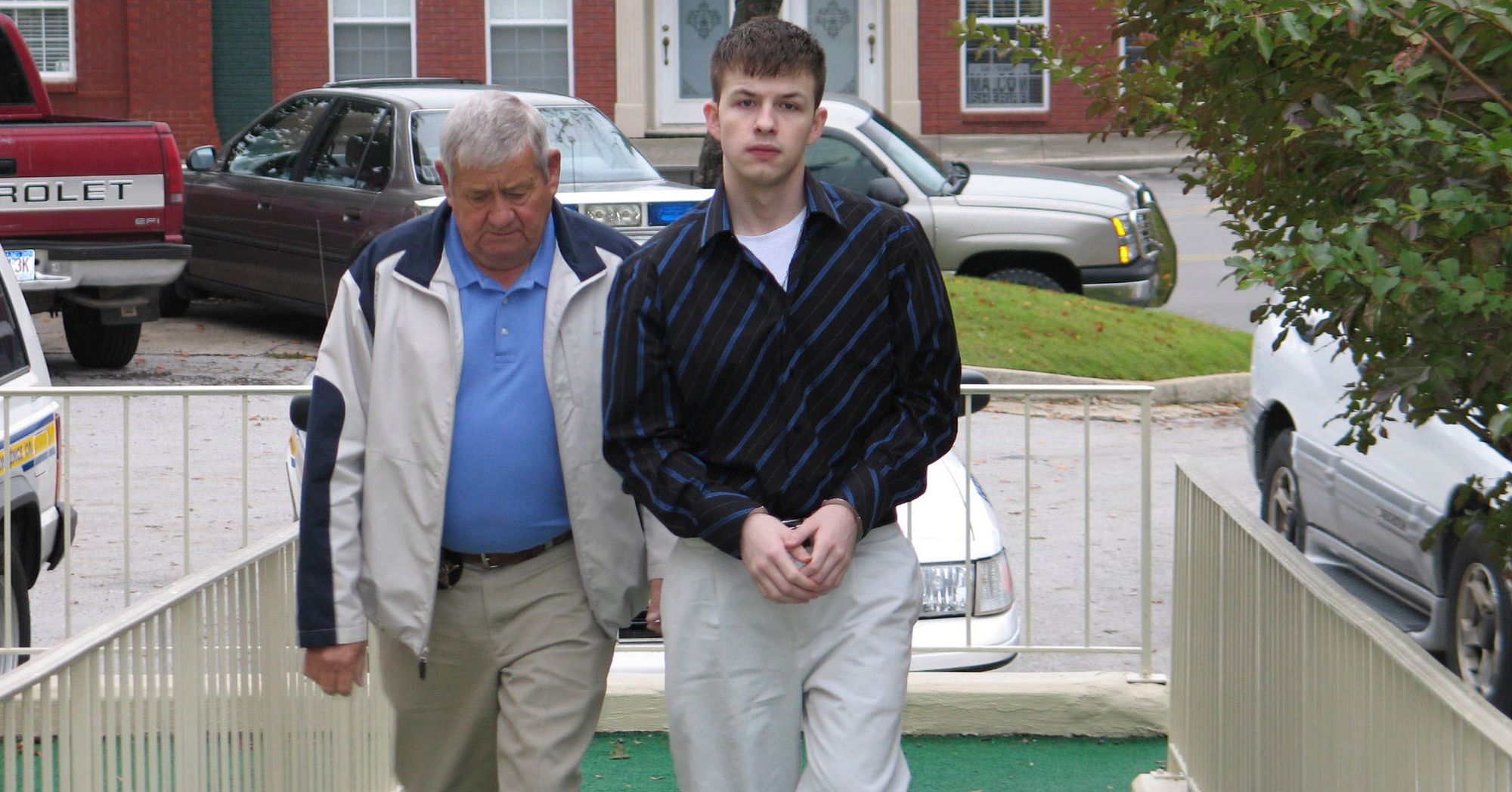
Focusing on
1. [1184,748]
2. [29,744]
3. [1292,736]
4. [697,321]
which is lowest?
[1184,748]

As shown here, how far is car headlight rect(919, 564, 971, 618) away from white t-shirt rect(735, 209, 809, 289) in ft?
7.89

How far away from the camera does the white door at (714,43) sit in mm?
26344

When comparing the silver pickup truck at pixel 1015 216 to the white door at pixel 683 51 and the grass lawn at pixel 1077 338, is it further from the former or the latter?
the white door at pixel 683 51

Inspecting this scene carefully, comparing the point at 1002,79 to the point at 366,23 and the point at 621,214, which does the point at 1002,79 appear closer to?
the point at 366,23

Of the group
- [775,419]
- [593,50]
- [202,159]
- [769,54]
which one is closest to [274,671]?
[775,419]

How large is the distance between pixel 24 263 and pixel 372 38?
14.7 meters

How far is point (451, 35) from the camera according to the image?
25.7m

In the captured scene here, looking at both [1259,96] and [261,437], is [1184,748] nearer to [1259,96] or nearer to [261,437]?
[1259,96]

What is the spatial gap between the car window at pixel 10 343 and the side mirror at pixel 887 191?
7697 mm

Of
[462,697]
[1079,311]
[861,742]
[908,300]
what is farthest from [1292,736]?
[1079,311]

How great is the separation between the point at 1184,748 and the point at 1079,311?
30.0 feet

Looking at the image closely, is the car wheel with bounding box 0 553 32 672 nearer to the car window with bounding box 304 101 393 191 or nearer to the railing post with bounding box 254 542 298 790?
the railing post with bounding box 254 542 298 790

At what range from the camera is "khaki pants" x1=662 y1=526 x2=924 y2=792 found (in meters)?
3.44

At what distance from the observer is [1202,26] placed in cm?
333
